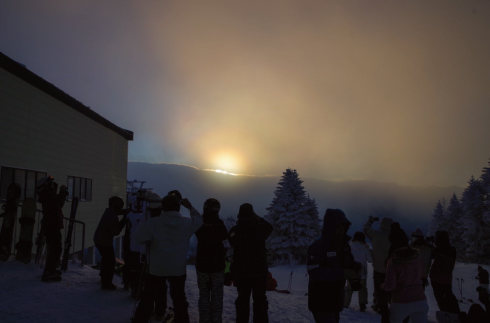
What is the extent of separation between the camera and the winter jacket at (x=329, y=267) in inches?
155

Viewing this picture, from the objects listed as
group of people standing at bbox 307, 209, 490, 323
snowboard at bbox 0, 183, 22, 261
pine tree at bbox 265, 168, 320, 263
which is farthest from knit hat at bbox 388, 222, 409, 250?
pine tree at bbox 265, 168, 320, 263

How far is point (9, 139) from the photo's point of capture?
10.8 meters

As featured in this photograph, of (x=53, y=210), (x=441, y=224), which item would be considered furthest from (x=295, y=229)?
(x=53, y=210)

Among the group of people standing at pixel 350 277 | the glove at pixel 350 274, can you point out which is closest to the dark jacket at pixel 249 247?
the group of people standing at pixel 350 277

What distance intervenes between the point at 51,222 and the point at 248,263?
15.5 feet

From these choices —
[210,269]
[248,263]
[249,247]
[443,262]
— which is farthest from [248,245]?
[443,262]

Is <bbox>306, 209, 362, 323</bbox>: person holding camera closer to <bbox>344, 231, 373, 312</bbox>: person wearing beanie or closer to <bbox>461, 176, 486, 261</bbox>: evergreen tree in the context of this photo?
<bbox>344, 231, 373, 312</bbox>: person wearing beanie

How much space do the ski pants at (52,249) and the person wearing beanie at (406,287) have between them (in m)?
6.53

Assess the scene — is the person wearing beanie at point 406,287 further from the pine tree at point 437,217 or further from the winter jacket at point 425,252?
the pine tree at point 437,217

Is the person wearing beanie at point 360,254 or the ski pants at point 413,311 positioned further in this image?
the person wearing beanie at point 360,254

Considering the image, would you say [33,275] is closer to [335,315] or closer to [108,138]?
[335,315]

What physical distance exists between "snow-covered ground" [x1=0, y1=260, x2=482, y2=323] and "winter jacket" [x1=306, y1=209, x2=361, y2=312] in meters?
2.88

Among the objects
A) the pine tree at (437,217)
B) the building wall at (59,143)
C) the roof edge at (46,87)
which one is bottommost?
the pine tree at (437,217)

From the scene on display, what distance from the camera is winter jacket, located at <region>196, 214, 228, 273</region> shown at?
4824mm
